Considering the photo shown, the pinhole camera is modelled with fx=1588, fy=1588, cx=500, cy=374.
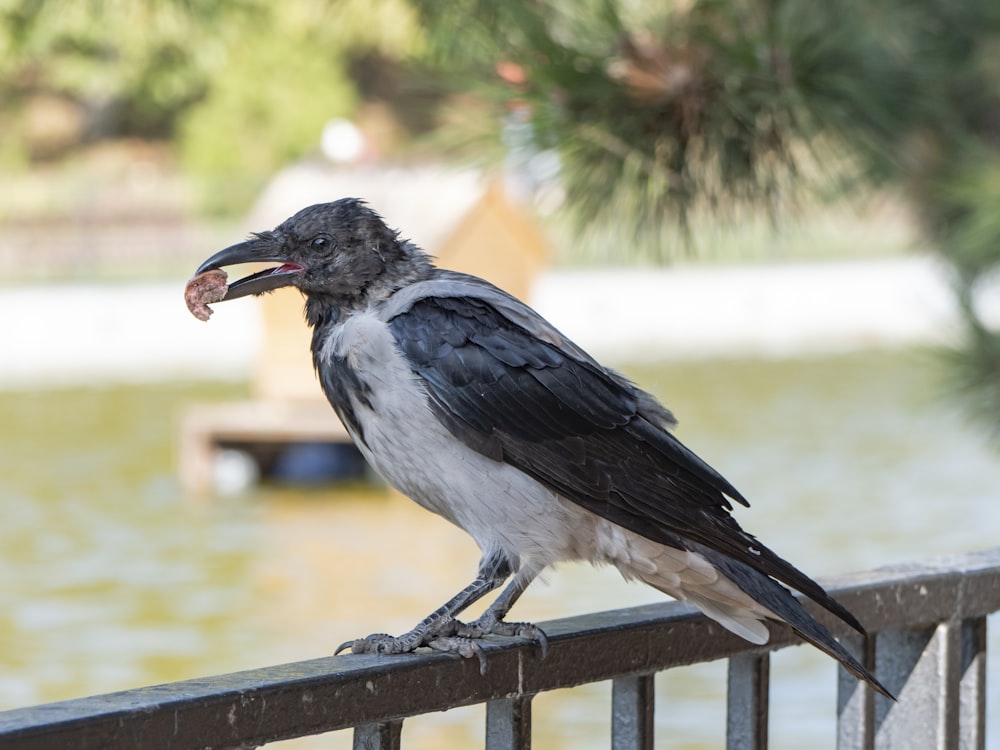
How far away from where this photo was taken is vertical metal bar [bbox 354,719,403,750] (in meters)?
1.49

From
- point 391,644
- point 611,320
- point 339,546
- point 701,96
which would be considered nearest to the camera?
point 391,644

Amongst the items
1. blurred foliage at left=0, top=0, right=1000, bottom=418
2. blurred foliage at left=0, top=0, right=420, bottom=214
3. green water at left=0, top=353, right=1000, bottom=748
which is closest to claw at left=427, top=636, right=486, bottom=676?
blurred foliage at left=0, top=0, right=1000, bottom=418

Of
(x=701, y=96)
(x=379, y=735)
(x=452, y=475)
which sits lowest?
(x=379, y=735)

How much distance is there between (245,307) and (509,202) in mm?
8832

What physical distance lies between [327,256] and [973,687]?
992mm

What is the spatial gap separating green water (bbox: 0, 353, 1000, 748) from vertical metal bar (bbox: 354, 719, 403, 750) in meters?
2.42

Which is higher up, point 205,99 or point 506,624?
point 205,99

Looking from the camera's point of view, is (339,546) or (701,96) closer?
(701,96)

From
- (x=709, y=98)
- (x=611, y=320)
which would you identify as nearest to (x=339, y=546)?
(x=709, y=98)

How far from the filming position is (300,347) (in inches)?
362

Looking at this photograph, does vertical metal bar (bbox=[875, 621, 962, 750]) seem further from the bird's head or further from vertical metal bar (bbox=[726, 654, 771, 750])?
the bird's head

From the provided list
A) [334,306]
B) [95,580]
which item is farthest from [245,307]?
[334,306]

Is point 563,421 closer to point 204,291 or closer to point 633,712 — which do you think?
point 633,712

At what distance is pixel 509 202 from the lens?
8883 mm
